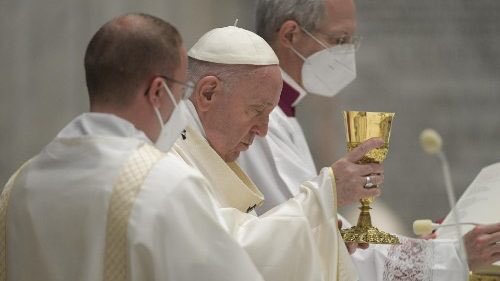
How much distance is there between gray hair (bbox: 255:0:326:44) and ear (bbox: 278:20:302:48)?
2 cm

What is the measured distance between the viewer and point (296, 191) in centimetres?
409

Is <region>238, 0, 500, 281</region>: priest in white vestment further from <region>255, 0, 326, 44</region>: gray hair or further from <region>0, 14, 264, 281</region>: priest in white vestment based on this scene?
<region>0, 14, 264, 281</region>: priest in white vestment

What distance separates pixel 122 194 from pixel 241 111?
0.96m

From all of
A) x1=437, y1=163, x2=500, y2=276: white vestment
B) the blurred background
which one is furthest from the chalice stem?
the blurred background

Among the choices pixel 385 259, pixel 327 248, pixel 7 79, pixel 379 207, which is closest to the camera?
pixel 327 248

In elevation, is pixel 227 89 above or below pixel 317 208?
above

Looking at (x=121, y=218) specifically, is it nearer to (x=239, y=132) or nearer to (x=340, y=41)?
(x=239, y=132)

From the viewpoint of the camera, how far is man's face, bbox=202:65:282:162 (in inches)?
133

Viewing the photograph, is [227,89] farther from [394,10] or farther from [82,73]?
[394,10]

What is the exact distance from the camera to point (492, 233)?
3.54m

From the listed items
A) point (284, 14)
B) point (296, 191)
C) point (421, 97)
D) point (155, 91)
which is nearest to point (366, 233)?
point (296, 191)

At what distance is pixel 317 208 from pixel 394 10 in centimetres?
354

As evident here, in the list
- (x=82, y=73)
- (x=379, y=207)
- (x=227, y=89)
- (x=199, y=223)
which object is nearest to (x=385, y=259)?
(x=227, y=89)

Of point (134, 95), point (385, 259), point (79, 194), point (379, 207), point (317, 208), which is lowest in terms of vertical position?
point (379, 207)
